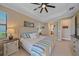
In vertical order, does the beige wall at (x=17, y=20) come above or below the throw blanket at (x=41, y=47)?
above

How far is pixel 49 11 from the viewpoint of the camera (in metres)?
2.05

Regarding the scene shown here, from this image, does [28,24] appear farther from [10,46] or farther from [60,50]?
[60,50]

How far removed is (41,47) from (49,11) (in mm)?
759

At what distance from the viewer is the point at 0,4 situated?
6.29ft

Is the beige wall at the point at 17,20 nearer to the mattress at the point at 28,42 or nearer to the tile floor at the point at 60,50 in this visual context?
the mattress at the point at 28,42

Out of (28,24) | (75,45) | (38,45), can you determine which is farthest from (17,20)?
(75,45)

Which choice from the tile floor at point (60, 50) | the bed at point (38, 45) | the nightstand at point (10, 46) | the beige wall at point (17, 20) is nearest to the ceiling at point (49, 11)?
the beige wall at point (17, 20)

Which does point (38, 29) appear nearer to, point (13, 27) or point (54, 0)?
point (13, 27)

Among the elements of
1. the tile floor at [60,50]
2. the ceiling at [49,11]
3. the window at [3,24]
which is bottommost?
the tile floor at [60,50]

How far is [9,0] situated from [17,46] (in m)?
0.96

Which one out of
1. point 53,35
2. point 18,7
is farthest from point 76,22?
point 18,7

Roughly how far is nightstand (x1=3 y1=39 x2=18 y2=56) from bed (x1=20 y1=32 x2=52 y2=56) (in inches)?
6.3

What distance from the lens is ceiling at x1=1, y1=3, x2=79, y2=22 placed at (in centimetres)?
197

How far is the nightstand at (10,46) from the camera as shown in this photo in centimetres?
203
